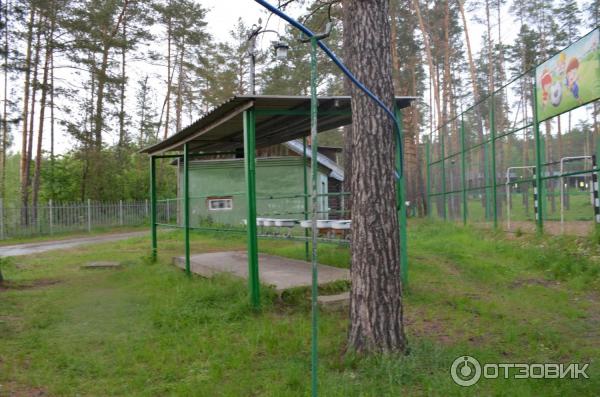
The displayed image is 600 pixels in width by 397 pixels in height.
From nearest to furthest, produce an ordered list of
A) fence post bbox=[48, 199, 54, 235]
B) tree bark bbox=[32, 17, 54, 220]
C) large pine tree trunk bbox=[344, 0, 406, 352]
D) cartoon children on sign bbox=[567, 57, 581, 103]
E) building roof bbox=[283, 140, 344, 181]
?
large pine tree trunk bbox=[344, 0, 406, 352] → cartoon children on sign bbox=[567, 57, 581, 103] → building roof bbox=[283, 140, 344, 181] → tree bark bbox=[32, 17, 54, 220] → fence post bbox=[48, 199, 54, 235]

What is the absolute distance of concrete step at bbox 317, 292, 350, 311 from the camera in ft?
18.5

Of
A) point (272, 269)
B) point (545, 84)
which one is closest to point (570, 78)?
point (545, 84)

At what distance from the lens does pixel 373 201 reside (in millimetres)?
4168

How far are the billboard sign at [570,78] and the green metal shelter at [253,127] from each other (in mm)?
3659

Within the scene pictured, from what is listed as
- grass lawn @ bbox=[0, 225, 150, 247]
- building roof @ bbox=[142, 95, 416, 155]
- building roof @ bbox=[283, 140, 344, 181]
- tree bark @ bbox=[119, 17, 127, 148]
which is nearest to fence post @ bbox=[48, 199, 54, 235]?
grass lawn @ bbox=[0, 225, 150, 247]

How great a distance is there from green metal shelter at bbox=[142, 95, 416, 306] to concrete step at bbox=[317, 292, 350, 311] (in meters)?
0.82

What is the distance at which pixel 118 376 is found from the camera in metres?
4.15

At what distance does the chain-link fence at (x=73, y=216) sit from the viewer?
2169cm

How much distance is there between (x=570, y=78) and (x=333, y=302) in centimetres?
638

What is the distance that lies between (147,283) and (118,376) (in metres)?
4.34

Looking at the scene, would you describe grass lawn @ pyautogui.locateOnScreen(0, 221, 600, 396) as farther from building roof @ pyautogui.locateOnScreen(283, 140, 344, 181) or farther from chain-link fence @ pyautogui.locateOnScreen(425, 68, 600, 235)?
building roof @ pyautogui.locateOnScreen(283, 140, 344, 181)

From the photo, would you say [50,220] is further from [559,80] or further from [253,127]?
[559,80]

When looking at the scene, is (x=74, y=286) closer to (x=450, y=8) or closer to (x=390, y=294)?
(x=390, y=294)

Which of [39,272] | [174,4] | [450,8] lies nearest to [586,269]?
[39,272]
